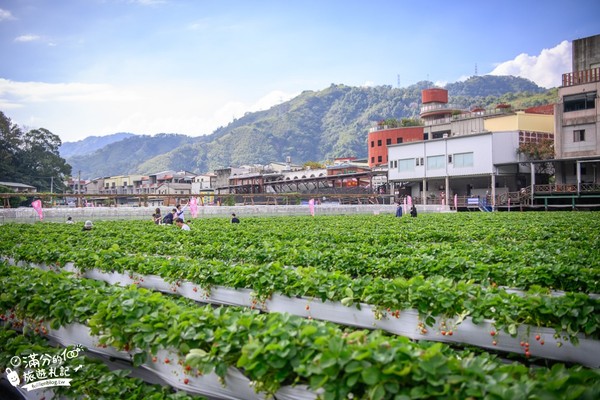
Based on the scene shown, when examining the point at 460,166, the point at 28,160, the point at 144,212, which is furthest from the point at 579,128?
the point at 28,160

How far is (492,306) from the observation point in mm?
6637

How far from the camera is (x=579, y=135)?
164 ft

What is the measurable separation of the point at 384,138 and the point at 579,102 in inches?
1629

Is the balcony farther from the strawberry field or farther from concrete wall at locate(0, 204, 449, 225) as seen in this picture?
the strawberry field

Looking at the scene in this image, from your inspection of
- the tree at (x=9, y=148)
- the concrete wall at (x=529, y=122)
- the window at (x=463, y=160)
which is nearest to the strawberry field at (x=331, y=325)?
the window at (x=463, y=160)

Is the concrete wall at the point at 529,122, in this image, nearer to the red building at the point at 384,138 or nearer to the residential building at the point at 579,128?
the residential building at the point at 579,128

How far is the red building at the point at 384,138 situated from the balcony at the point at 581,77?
35.4m

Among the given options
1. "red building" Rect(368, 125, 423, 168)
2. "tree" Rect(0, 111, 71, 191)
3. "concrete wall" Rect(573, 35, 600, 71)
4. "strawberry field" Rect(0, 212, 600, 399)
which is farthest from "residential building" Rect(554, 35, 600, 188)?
"tree" Rect(0, 111, 71, 191)

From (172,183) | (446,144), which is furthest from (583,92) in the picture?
(172,183)

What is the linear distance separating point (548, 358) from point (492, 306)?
948mm

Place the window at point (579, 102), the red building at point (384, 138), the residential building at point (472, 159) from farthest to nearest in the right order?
the red building at point (384, 138), the residential building at point (472, 159), the window at point (579, 102)

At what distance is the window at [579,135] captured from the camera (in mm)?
49694

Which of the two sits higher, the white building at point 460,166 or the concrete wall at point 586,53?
the concrete wall at point 586,53

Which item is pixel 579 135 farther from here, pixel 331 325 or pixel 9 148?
pixel 9 148
